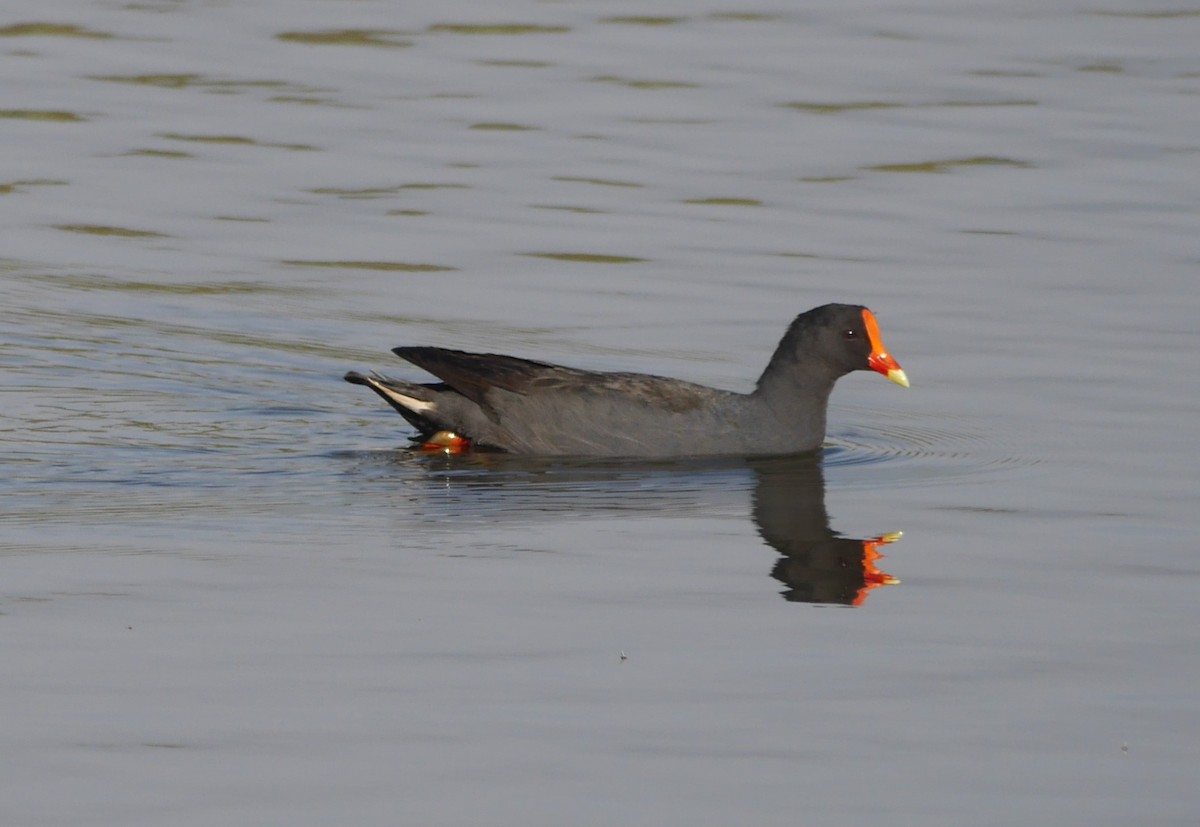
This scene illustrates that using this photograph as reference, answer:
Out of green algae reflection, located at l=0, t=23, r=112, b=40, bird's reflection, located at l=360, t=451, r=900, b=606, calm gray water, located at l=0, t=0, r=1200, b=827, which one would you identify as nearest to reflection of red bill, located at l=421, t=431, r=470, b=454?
bird's reflection, located at l=360, t=451, r=900, b=606

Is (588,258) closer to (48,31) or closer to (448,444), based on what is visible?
(448,444)

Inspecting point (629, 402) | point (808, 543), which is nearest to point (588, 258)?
point (629, 402)

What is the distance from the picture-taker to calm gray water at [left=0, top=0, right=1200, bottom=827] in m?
5.99

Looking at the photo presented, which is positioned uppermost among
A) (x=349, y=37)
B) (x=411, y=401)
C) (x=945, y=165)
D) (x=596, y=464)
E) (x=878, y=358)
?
(x=349, y=37)

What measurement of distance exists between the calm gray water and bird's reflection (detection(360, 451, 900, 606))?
0.04 metres

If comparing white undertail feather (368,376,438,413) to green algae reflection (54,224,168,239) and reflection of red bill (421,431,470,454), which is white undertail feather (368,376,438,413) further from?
green algae reflection (54,224,168,239)

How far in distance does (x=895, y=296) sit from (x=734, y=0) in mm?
9609

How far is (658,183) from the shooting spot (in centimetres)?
1565

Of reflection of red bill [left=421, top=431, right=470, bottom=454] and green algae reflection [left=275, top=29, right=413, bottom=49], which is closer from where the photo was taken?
reflection of red bill [left=421, top=431, right=470, bottom=454]

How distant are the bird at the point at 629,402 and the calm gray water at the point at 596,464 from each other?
24cm

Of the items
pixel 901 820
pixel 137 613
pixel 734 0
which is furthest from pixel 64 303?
pixel 734 0

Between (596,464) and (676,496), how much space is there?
2.71 feet

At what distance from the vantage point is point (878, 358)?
10820 millimetres

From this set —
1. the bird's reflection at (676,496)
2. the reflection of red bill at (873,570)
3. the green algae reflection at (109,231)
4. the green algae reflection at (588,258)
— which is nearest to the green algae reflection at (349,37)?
the green algae reflection at (109,231)
